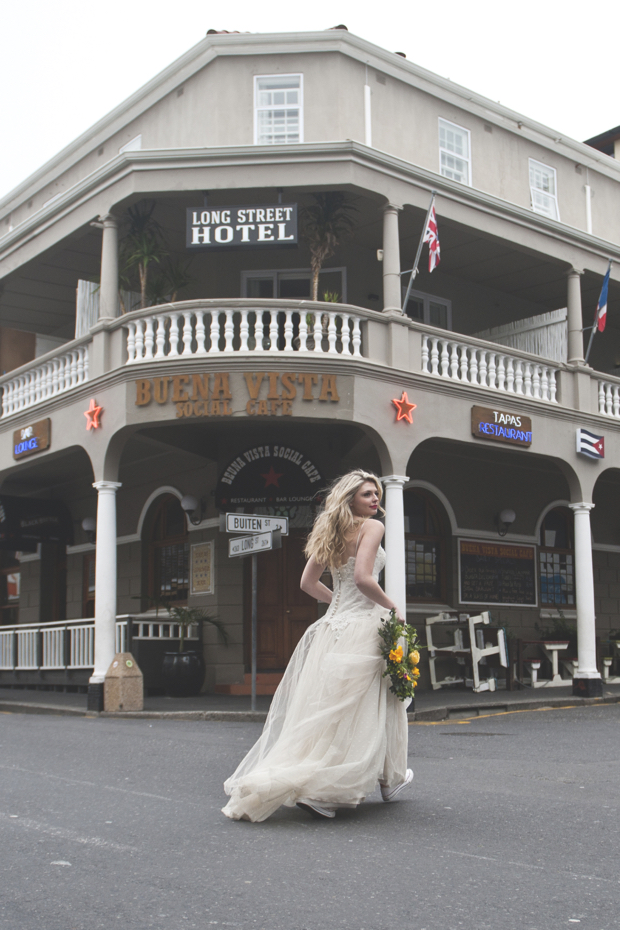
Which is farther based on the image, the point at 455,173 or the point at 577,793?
the point at 455,173

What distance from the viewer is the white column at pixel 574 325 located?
688 inches

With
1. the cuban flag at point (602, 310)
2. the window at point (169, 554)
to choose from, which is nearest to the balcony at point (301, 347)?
the cuban flag at point (602, 310)

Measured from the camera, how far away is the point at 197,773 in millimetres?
7730

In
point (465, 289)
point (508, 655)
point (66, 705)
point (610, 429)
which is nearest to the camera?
point (66, 705)

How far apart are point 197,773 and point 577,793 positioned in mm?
2775

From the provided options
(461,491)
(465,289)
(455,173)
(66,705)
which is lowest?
(66,705)

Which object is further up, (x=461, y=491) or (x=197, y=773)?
(x=461, y=491)

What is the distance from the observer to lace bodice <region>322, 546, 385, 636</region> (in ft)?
19.9

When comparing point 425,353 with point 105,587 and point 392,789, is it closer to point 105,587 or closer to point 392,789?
point 105,587

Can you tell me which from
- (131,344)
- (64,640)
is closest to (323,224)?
(131,344)

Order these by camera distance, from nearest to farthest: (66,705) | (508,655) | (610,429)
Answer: (66,705) → (508,655) → (610,429)

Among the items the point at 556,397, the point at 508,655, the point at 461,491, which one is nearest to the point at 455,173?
the point at 556,397

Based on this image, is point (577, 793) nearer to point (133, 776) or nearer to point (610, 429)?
point (133, 776)

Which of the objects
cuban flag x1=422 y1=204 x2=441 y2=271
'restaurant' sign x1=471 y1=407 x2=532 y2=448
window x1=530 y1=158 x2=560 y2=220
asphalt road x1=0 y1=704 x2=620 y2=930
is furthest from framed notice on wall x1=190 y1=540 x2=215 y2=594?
window x1=530 y1=158 x2=560 y2=220
